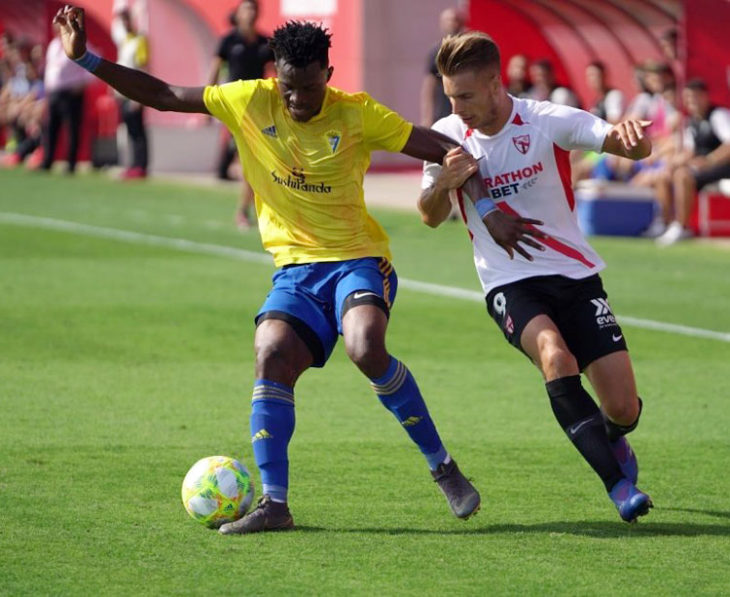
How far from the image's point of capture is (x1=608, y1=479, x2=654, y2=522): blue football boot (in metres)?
6.27

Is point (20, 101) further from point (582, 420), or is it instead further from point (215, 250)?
point (582, 420)

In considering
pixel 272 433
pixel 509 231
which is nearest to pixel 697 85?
pixel 509 231

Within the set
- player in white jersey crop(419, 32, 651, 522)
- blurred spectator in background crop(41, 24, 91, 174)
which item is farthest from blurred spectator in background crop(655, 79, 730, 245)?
blurred spectator in background crop(41, 24, 91, 174)

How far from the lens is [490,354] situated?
10906 mm

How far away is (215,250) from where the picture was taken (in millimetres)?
16453

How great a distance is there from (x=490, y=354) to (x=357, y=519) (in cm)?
448

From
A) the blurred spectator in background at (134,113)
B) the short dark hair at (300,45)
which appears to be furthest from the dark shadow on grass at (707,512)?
the blurred spectator in background at (134,113)

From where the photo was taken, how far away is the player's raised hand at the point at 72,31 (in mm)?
6883

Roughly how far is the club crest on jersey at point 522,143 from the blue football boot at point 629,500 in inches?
58.3

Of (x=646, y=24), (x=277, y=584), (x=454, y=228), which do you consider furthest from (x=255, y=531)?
(x=646, y=24)

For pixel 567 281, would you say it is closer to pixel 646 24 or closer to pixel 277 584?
pixel 277 584

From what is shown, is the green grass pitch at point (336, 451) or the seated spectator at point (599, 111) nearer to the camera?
the green grass pitch at point (336, 451)

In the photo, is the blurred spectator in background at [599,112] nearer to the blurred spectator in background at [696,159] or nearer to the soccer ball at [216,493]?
the blurred spectator in background at [696,159]

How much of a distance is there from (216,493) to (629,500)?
1.65 metres
